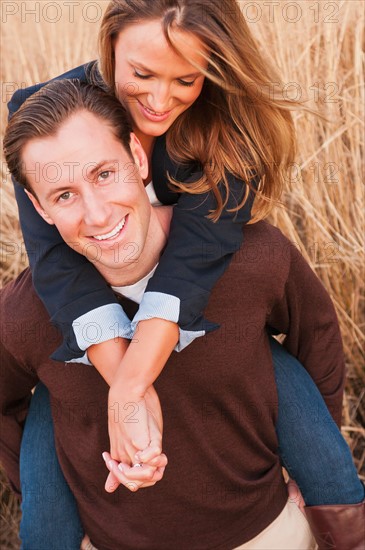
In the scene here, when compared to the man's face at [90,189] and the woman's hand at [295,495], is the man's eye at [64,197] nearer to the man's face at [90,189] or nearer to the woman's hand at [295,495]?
the man's face at [90,189]

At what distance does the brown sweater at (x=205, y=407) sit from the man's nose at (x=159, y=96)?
38 cm

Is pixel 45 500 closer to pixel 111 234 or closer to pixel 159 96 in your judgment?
pixel 111 234

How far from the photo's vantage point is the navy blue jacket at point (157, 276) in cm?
173

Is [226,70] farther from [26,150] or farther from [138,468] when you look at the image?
[138,468]

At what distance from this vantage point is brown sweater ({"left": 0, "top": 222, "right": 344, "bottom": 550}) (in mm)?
1860

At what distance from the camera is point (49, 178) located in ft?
5.77

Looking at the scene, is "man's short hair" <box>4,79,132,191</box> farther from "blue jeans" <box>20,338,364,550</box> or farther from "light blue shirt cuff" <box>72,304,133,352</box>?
"blue jeans" <box>20,338,364,550</box>

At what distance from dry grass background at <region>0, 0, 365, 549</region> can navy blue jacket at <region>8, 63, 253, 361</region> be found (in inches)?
34.7

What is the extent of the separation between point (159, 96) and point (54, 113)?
271mm

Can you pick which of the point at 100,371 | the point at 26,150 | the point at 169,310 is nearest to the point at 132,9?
the point at 26,150

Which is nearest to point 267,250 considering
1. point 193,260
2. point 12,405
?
point 193,260

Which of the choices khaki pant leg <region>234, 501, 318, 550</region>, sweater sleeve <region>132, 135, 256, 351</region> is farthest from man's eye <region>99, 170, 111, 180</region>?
khaki pant leg <region>234, 501, 318, 550</region>

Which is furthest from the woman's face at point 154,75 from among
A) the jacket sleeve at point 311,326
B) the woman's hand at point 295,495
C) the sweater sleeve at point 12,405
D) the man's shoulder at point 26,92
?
the woman's hand at point 295,495

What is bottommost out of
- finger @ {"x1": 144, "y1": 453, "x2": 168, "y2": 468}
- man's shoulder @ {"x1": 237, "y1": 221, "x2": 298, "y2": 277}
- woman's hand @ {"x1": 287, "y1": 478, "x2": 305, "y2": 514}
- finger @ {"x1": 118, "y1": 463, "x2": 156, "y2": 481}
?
woman's hand @ {"x1": 287, "y1": 478, "x2": 305, "y2": 514}
